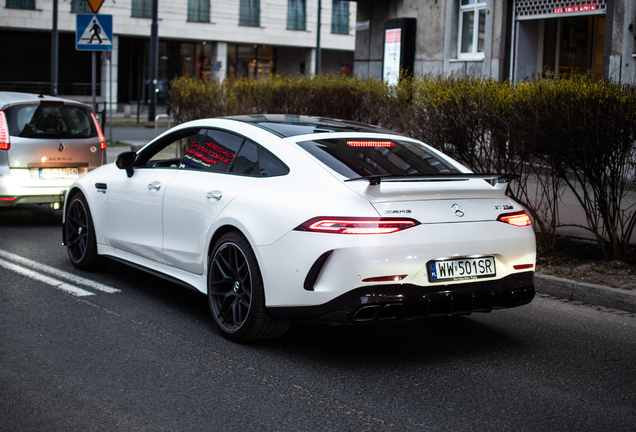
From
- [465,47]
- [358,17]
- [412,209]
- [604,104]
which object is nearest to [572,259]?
[604,104]

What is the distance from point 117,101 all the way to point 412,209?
160ft

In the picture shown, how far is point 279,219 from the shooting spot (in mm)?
4816

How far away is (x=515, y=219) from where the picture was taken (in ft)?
16.6

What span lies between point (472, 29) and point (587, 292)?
12.3 m

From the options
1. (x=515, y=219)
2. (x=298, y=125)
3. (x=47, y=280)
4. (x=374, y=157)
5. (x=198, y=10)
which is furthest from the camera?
(x=198, y=10)

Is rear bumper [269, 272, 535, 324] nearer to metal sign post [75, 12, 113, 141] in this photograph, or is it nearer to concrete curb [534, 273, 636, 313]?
concrete curb [534, 273, 636, 313]

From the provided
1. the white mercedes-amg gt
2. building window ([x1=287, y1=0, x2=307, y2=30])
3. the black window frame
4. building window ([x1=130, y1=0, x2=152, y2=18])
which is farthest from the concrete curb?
building window ([x1=287, y1=0, x2=307, y2=30])

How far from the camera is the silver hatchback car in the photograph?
9789mm

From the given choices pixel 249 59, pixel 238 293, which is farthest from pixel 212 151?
pixel 249 59

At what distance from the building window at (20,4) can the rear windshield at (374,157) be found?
47081 millimetres

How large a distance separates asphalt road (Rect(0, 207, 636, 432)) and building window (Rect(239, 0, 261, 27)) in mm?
49548

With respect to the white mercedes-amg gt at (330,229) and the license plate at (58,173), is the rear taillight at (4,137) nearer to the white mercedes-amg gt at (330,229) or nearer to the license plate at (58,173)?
the license plate at (58,173)

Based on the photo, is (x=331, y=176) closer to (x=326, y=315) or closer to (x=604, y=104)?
(x=326, y=315)

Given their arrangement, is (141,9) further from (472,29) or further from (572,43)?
(572,43)
